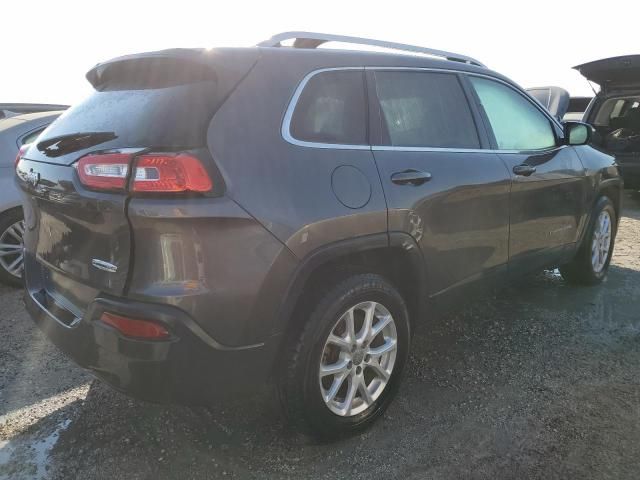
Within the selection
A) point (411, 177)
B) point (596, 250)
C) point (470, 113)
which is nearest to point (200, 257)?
point (411, 177)

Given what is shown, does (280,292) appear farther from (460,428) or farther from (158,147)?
(460,428)

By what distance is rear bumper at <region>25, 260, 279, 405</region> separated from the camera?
1968 millimetres

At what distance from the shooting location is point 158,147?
199 cm

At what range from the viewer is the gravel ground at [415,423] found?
2359 millimetres

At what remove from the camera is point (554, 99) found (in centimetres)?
888

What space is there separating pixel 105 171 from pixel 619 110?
8685mm

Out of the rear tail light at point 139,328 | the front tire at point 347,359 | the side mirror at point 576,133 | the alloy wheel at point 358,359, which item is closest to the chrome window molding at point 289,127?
the front tire at point 347,359

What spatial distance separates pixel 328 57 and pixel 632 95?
688 centimetres

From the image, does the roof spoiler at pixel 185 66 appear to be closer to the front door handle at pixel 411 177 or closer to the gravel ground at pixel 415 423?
the front door handle at pixel 411 177

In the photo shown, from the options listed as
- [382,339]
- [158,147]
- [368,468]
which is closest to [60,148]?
[158,147]

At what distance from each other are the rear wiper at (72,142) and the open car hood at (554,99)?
7.77m

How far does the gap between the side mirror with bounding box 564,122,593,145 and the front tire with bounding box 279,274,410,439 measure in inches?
85.6

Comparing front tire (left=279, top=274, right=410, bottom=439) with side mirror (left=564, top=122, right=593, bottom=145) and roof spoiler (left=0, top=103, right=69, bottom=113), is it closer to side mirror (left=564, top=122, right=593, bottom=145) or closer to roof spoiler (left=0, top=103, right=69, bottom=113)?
side mirror (left=564, top=122, right=593, bottom=145)

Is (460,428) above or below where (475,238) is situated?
below
